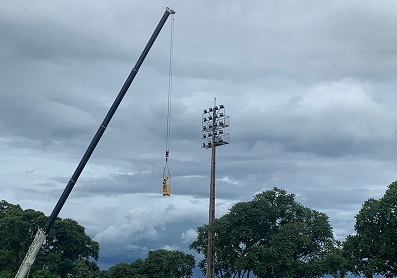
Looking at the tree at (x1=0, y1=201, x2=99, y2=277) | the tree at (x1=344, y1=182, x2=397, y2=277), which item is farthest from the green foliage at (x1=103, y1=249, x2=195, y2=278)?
the tree at (x1=344, y1=182, x2=397, y2=277)

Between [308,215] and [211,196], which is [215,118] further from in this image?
[308,215]

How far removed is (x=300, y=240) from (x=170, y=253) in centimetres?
2114

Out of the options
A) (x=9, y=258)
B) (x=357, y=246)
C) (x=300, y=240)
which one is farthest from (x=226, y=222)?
(x=9, y=258)

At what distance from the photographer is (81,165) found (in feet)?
145

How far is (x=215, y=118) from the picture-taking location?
227 ft

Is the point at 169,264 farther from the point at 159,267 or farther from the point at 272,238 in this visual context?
the point at 272,238

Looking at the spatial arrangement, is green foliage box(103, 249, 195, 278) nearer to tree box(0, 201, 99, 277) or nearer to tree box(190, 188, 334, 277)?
tree box(190, 188, 334, 277)

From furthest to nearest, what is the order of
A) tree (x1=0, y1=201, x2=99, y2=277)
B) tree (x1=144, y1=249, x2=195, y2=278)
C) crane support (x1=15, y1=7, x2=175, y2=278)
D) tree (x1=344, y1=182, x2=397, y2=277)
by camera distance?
tree (x1=0, y1=201, x2=99, y2=277), tree (x1=144, y1=249, x2=195, y2=278), tree (x1=344, y1=182, x2=397, y2=277), crane support (x1=15, y1=7, x2=175, y2=278)

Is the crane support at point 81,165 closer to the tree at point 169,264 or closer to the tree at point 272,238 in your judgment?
the tree at point 272,238

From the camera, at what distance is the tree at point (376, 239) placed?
180 feet

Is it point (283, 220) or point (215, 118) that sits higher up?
point (215, 118)

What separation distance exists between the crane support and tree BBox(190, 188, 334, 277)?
2631 centimetres

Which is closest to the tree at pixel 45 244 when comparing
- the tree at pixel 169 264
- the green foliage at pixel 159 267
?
the green foliage at pixel 159 267

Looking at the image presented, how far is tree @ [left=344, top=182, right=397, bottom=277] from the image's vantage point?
54781 millimetres
